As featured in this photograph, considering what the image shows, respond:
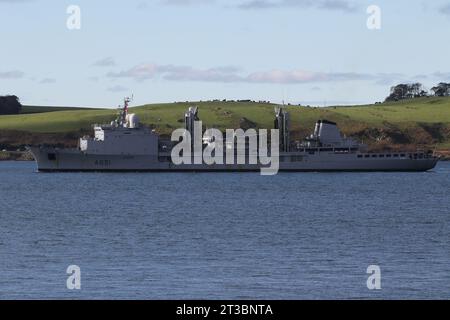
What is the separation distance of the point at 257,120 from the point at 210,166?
206 ft

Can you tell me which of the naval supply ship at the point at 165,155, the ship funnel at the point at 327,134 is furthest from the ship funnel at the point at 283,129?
the ship funnel at the point at 327,134

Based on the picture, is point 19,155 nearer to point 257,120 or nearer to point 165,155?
point 257,120

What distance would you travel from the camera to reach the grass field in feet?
579

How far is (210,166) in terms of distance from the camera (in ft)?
384

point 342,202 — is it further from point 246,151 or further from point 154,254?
point 246,151

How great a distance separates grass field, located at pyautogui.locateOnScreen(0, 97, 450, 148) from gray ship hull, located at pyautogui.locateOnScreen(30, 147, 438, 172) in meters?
50.8

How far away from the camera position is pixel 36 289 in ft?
92.0

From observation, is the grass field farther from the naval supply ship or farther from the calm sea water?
the calm sea water

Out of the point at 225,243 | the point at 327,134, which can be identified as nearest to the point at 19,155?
the point at 327,134

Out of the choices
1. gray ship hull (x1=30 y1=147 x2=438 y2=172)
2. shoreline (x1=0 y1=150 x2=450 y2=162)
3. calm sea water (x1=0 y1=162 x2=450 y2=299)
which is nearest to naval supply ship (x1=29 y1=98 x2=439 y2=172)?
gray ship hull (x1=30 y1=147 x2=438 y2=172)

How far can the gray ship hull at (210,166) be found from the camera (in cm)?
11238

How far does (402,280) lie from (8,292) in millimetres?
11080
